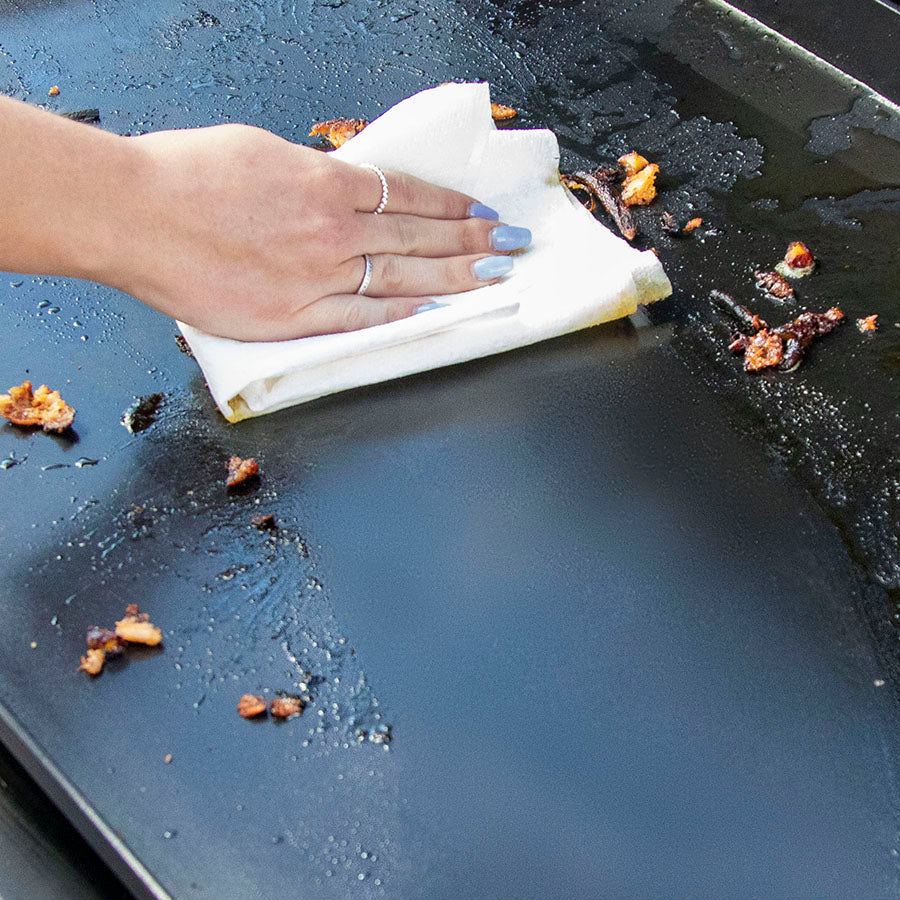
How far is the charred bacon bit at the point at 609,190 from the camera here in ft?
4.36

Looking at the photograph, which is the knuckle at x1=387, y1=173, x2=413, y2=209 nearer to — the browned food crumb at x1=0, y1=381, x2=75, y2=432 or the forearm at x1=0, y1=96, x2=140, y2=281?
the forearm at x1=0, y1=96, x2=140, y2=281

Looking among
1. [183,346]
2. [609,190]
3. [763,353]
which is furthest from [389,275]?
[763,353]

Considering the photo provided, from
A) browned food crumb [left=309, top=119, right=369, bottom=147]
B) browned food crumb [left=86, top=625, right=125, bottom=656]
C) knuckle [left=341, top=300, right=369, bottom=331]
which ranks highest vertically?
browned food crumb [left=309, top=119, right=369, bottom=147]

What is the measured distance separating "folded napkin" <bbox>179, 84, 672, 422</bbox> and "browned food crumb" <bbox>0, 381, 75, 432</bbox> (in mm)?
172

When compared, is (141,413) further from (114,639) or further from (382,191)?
(382,191)

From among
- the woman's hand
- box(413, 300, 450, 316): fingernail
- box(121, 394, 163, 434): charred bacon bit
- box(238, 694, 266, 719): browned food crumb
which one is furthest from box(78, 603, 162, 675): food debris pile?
box(413, 300, 450, 316): fingernail

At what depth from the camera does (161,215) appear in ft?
3.54

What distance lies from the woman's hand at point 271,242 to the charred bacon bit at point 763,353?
0.33 m

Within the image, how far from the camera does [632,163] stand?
1399 mm

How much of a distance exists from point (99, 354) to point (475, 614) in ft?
1.99

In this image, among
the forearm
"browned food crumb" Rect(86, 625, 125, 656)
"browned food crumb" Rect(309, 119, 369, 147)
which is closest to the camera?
"browned food crumb" Rect(86, 625, 125, 656)

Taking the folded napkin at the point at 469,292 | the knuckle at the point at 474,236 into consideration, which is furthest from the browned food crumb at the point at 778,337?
the knuckle at the point at 474,236

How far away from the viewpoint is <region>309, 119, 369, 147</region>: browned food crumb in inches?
56.6

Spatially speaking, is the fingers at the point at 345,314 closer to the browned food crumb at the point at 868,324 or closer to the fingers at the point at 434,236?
the fingers at the point at 434,236
